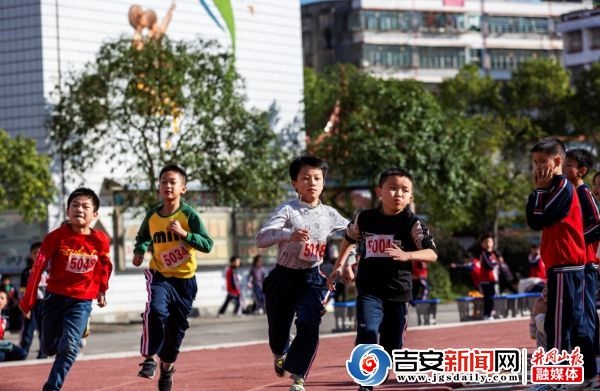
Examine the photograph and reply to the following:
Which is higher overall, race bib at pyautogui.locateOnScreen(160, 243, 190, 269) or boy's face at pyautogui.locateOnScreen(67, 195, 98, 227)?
boy's face at pyautogui.locateOnScreen(67, 195, 98, 227)

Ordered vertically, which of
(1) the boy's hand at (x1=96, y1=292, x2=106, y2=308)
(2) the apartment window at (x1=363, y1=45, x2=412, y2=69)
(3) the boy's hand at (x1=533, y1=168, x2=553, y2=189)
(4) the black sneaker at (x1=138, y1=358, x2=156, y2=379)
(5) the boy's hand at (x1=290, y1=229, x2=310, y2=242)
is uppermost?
(2) the apartment window at (x1=363, y1=45, x2=412, y2=69)

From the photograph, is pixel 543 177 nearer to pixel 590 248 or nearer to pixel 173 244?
pixel 590 248

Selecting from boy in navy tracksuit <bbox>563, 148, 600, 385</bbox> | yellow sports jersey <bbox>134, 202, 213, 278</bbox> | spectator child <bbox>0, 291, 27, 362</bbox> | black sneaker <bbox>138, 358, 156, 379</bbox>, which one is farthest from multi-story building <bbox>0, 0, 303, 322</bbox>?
boy in navy tracksuit <bbox>563, 148, 600, 385</bbox>

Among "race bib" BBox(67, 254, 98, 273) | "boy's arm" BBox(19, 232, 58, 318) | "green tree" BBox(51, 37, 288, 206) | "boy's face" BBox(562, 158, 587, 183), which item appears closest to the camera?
"boy's face" BBox(562, 158, 587, 183)

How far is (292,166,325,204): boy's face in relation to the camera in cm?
1284

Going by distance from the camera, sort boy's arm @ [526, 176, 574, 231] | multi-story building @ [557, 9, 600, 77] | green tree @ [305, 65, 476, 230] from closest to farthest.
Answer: boy's arm @ [526, 176, 574, 231]
green tree @ [305, 65, 476, 230]
multi-story building @ [557, 9, 600, 77]

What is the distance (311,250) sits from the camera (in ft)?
42.2

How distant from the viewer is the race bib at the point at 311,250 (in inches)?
506

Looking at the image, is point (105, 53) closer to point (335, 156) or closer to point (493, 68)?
point (335, 156)

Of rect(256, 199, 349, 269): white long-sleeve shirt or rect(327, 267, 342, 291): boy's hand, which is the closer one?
rect(327, 267, 342, 291): boy's hand

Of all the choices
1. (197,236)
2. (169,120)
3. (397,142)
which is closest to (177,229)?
(197,236)

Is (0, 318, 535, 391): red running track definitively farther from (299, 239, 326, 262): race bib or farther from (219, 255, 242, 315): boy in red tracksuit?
(219, 255, 242, 315): boy in red tracksuit

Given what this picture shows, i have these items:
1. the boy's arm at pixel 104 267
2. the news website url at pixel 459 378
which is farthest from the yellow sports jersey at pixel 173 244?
the news website url at pixel 459 378

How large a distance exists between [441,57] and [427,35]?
1800mm
